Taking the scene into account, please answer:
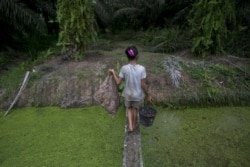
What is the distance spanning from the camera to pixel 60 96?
4.85 m

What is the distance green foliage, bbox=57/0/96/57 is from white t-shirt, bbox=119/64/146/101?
198 centimetres

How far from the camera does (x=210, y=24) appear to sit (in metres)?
5.67

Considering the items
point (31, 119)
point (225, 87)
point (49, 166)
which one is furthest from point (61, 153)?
point (225, 87)

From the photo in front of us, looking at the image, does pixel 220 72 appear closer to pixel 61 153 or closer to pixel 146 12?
pixel 61 153

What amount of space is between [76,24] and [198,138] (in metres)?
3.03

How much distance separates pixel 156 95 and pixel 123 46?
2.76 m

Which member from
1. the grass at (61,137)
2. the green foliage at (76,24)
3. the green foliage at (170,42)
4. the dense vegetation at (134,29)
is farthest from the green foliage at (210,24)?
the grass at (61,137)

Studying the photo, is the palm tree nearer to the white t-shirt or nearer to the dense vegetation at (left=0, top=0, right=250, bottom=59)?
the dense vegetation at (left=0, top=0, right=250, bottom=59)

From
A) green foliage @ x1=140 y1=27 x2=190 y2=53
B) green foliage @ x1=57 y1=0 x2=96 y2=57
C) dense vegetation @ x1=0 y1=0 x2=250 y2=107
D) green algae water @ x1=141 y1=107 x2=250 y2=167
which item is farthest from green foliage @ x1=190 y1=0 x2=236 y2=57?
green foliage @ x1=57 y1=0 x2=96 y2=57

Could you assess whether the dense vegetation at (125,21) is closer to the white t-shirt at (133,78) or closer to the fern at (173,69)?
the fern at (173,69)

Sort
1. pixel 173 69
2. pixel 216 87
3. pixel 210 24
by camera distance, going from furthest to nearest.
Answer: pixel 210 24, pixel 173 69, pixel 216 87

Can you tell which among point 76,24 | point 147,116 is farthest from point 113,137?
point 76,24

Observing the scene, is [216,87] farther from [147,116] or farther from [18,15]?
[18,15]

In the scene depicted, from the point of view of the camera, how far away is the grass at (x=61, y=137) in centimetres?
353
